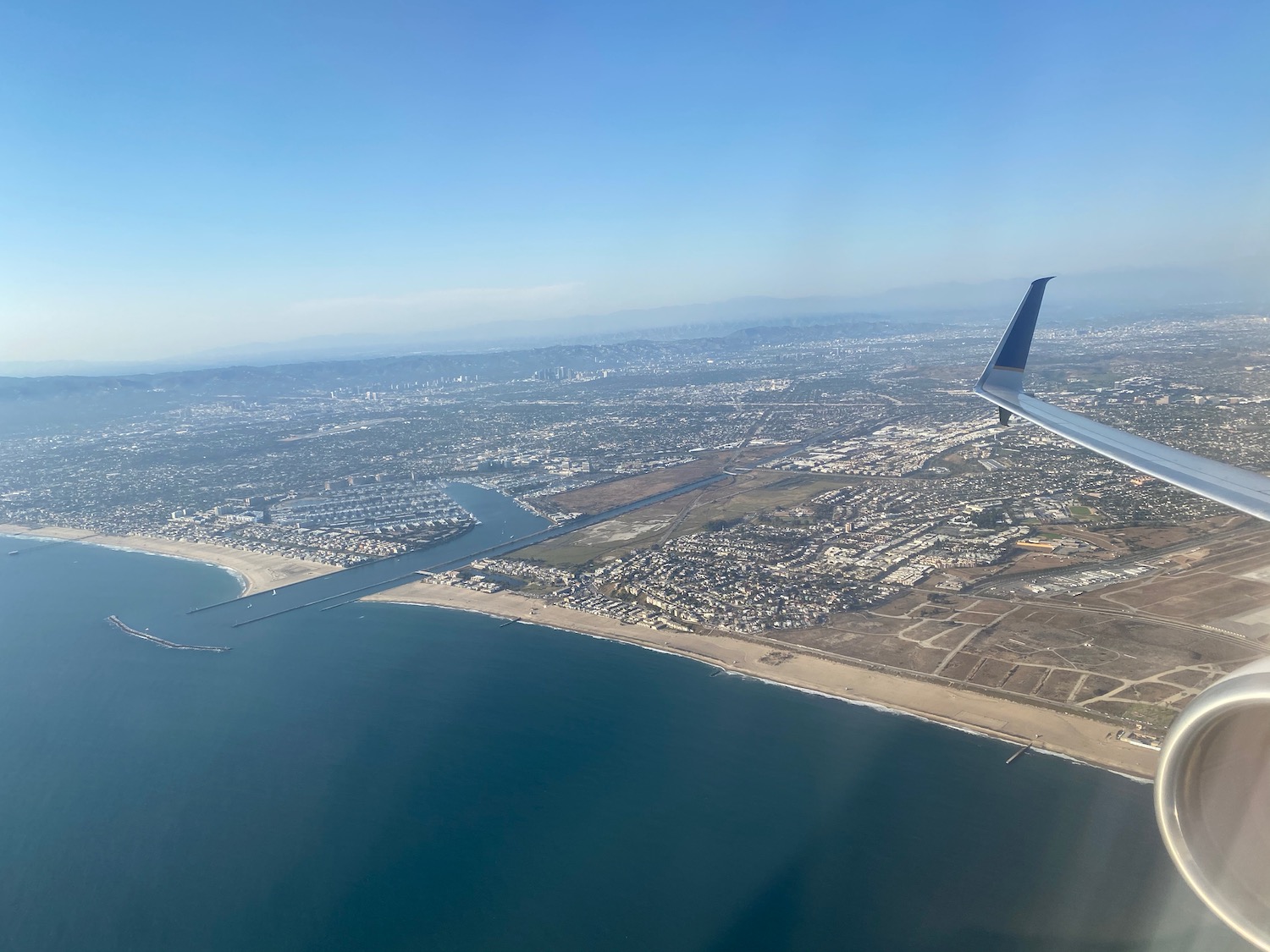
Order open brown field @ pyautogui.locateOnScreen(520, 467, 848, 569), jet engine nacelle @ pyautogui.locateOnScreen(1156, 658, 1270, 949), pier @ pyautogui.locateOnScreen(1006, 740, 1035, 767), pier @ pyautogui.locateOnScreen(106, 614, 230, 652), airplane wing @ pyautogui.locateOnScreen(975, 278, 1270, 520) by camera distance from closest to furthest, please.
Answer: jet engine nacelle @ pyautogui.locateOnScreen(1156, 658, 1270, 949)
airplane wing @ pyautogui.locateOnScreen(975, 278, 1270, 520)
pier @ pyautogui.locateOnScreen(1006, 740, 1035, 767)
pier @ pyautogui.locateOnScreen(106, 614, 230, 652)
open brown field @ pyautogui.locateOnScreen(520, 467, 848, 569)

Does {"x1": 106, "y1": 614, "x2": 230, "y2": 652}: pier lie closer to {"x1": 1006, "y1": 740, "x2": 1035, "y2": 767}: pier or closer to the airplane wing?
{"x1": 1006, "y1": 740, "x2": 1035, "y2": 767}: pier

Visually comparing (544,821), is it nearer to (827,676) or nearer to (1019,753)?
(827,676)

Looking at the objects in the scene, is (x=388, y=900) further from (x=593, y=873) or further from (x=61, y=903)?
(x=61, y=903)

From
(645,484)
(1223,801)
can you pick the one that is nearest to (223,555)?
(645,484)

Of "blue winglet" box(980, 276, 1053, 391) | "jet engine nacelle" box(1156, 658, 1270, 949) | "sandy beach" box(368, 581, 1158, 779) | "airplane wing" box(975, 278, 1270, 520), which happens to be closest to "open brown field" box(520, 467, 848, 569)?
"sandy beach" box(368, 581, 1158, 779)

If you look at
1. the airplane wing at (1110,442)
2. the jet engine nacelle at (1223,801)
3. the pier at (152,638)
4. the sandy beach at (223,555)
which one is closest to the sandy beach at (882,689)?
the airplane wing at (1110,442)

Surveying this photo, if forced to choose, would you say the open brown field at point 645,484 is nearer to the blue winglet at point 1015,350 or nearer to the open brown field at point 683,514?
the open brown field at point 683,514

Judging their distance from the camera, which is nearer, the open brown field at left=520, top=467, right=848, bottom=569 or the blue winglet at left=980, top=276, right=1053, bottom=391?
the blue winglet at left=980, top=276, right=1053, bottom=391
